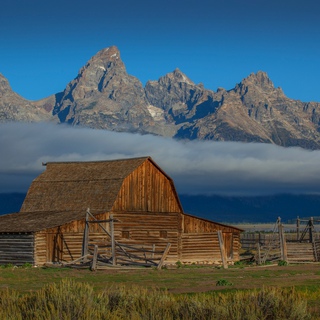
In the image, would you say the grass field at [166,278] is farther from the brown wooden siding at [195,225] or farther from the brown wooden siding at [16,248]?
the brown wooden siding at [195,225]

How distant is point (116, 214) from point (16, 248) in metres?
8.14

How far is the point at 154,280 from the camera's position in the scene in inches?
1411

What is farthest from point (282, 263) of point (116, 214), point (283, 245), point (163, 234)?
point (116, 214)

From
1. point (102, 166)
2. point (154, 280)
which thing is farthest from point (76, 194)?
point (154, 280)

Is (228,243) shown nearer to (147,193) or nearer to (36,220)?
(147,193)

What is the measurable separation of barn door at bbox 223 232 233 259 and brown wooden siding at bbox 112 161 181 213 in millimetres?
4401

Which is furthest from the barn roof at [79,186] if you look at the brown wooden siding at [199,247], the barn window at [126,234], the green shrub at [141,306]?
the green shrub at [141,306]

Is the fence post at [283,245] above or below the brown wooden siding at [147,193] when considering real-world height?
below

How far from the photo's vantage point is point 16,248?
50.6 m

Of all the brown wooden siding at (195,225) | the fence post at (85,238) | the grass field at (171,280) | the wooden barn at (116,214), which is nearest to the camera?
the grass field at (171,280)

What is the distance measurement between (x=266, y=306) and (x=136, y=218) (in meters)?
38.5

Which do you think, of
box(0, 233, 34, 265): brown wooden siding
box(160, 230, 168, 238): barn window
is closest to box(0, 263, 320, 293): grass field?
box(0, 233, 34, 265): brown wooden siding

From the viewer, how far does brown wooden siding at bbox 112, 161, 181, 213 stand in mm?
56406

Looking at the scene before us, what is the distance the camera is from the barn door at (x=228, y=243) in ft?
197
